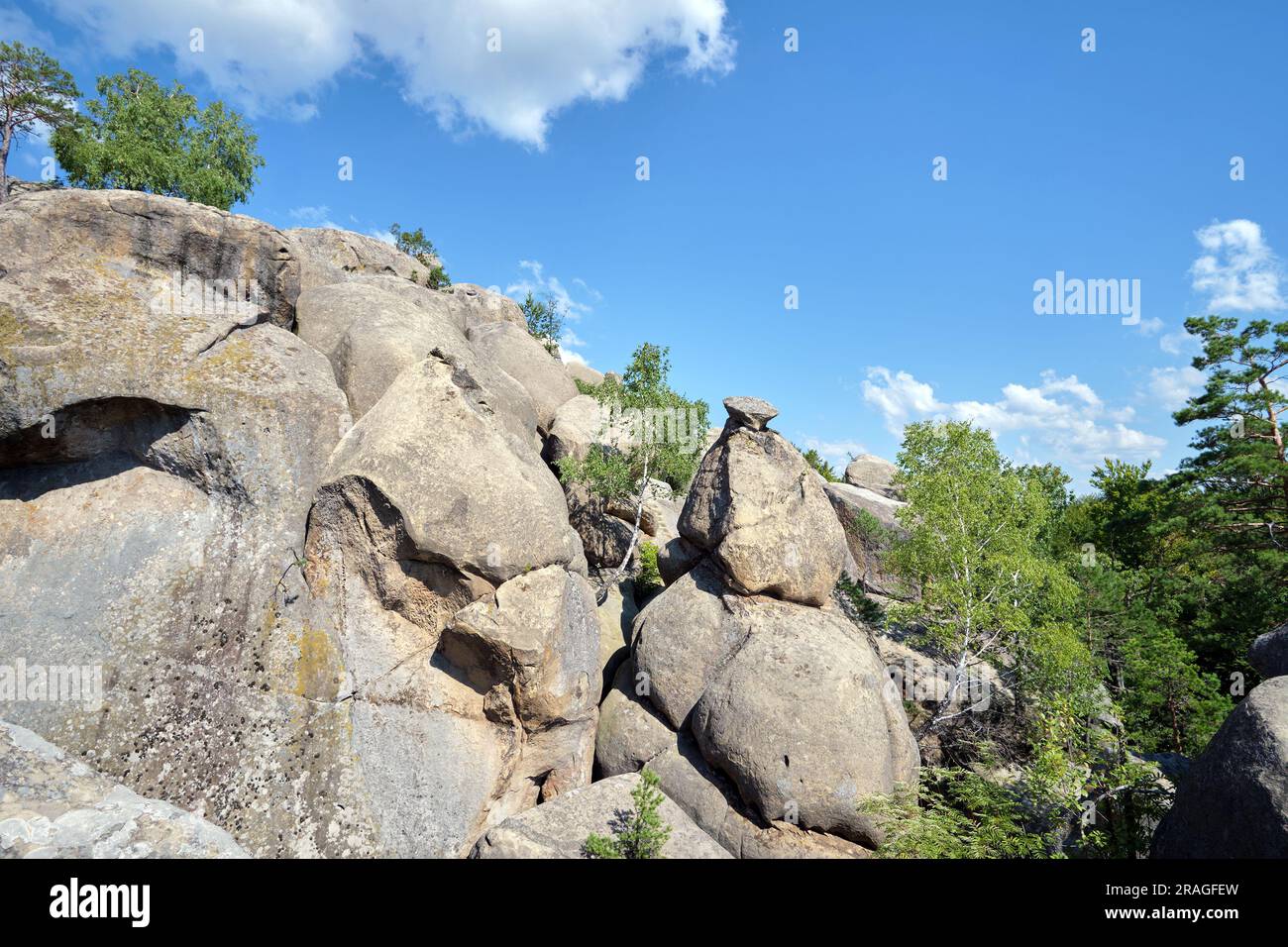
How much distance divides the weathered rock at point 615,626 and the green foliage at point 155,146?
30.8 meters

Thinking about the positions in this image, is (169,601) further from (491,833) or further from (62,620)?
(491,833)

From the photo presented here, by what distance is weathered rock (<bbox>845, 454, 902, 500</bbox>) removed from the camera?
34344 mm

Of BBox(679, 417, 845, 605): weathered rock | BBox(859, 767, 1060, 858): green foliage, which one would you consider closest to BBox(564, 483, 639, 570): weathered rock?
BBox(679, 417, 845, 605): weathered rock

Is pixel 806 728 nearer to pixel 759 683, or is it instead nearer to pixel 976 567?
pixel 759 683

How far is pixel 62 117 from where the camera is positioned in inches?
1377

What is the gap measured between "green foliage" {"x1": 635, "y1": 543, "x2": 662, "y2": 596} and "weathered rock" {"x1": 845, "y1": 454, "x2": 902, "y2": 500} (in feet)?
60.9

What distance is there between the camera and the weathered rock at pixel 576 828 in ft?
29.0

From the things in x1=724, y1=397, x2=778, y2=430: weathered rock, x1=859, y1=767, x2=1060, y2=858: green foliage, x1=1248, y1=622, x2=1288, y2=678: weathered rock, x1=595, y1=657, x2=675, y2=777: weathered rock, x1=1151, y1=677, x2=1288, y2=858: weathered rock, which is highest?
x1=724, y1=397, x2=778, y2=430: weathered rock

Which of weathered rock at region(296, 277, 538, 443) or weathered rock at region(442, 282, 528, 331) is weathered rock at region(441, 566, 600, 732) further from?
weathered rock at region(442, 282, 528, 331)
